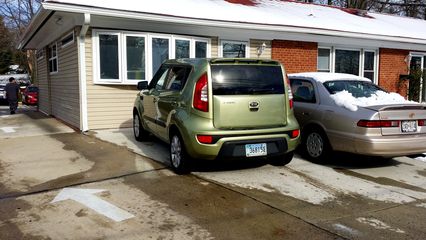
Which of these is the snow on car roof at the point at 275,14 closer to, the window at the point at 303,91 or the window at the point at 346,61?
the window at the point at 346,61

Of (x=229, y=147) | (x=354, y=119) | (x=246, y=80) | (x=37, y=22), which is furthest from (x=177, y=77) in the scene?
(x=37, y=22)

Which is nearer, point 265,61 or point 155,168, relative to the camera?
point 265,61

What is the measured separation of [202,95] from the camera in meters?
5.70

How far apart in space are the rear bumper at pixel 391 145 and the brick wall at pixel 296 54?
22.7ft

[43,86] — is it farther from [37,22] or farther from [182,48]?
[182,48]

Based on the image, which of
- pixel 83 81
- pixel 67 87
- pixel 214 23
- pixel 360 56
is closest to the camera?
pixel 83 81

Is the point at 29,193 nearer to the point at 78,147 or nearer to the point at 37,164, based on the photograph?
the point at 37,164

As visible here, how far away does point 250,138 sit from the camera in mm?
5824

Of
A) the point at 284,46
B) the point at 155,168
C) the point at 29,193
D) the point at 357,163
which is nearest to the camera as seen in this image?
the point at 29,193

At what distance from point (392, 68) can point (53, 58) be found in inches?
483

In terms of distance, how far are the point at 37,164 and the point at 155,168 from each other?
80.2 inches

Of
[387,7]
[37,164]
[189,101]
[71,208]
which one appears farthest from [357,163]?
[387,7]

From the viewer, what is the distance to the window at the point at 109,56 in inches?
408

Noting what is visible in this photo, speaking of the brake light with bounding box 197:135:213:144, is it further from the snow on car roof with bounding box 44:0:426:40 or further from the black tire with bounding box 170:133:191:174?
the snow on car roof with bounding box 44:0:426:40
